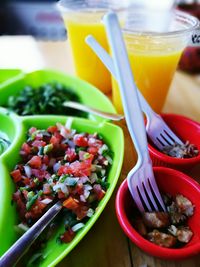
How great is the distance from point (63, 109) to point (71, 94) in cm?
8

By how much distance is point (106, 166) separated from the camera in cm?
80

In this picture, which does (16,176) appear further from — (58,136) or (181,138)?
(181,138)

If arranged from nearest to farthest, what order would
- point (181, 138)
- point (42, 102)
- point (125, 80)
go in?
point (125, 80)
point (181, 138)
point (42, 102)

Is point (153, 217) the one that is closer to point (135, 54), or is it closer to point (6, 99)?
point (135, 54)

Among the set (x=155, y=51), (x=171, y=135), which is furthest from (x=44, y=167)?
(x=155, y=51)

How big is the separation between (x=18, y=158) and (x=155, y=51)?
1.62ft

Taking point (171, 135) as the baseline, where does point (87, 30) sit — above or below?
above

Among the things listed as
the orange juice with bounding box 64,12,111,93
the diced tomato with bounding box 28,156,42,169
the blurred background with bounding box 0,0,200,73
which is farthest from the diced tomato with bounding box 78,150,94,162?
the blurred background with bounding box 0,0,200,73

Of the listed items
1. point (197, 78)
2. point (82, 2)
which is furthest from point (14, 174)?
point (197, 78)

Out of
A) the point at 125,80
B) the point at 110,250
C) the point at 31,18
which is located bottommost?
the point at 31,18

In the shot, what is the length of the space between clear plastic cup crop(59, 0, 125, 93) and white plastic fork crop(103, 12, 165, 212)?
540 mm

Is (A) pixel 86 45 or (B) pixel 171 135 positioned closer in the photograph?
(B) pixel 171 135

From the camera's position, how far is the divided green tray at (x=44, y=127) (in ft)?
2.06

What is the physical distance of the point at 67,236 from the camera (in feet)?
2.08
